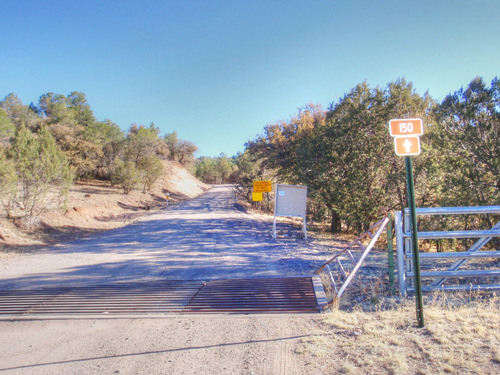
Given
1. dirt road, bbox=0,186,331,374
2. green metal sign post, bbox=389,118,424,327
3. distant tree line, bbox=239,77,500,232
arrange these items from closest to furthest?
1. dirt road, bbox=0,186,331,374
2. green metal sign post, bbox=389,118,424,327
3. distant tree line, bbox=239,77,500,232

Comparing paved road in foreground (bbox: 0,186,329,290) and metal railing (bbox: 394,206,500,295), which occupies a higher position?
metal railing (bbox: 394,206,500,295)

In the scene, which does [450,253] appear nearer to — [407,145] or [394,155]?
[407,145]

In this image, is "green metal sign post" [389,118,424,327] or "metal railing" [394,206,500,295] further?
"metal railing" [394,206,500,295]

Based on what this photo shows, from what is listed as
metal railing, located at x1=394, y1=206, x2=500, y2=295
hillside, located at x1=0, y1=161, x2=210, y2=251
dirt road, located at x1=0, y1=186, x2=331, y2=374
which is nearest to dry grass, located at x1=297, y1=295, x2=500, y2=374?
dirt road, located at x1=0, y1=186, x2=331, y2=374

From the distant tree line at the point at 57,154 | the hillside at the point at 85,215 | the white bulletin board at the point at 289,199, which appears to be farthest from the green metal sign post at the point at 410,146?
Result: the distant tree line at the point at 57,154

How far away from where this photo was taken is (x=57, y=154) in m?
16.0

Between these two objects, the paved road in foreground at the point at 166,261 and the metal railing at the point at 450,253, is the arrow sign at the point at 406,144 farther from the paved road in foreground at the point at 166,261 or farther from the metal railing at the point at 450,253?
the paved road in foreground at the point at 166,261

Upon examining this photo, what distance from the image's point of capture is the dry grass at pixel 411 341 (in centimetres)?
298

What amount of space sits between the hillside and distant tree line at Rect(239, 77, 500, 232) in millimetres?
12697

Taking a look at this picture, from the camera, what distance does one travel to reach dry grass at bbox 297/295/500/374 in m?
2.98

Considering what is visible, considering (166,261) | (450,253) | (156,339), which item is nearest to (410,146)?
(450,253)

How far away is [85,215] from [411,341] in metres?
21.7

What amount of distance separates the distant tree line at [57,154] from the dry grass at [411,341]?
15421 millimetres

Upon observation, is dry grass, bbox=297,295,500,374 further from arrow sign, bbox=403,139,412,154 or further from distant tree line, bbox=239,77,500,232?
distant tree line, bbox=239,77,500,232
